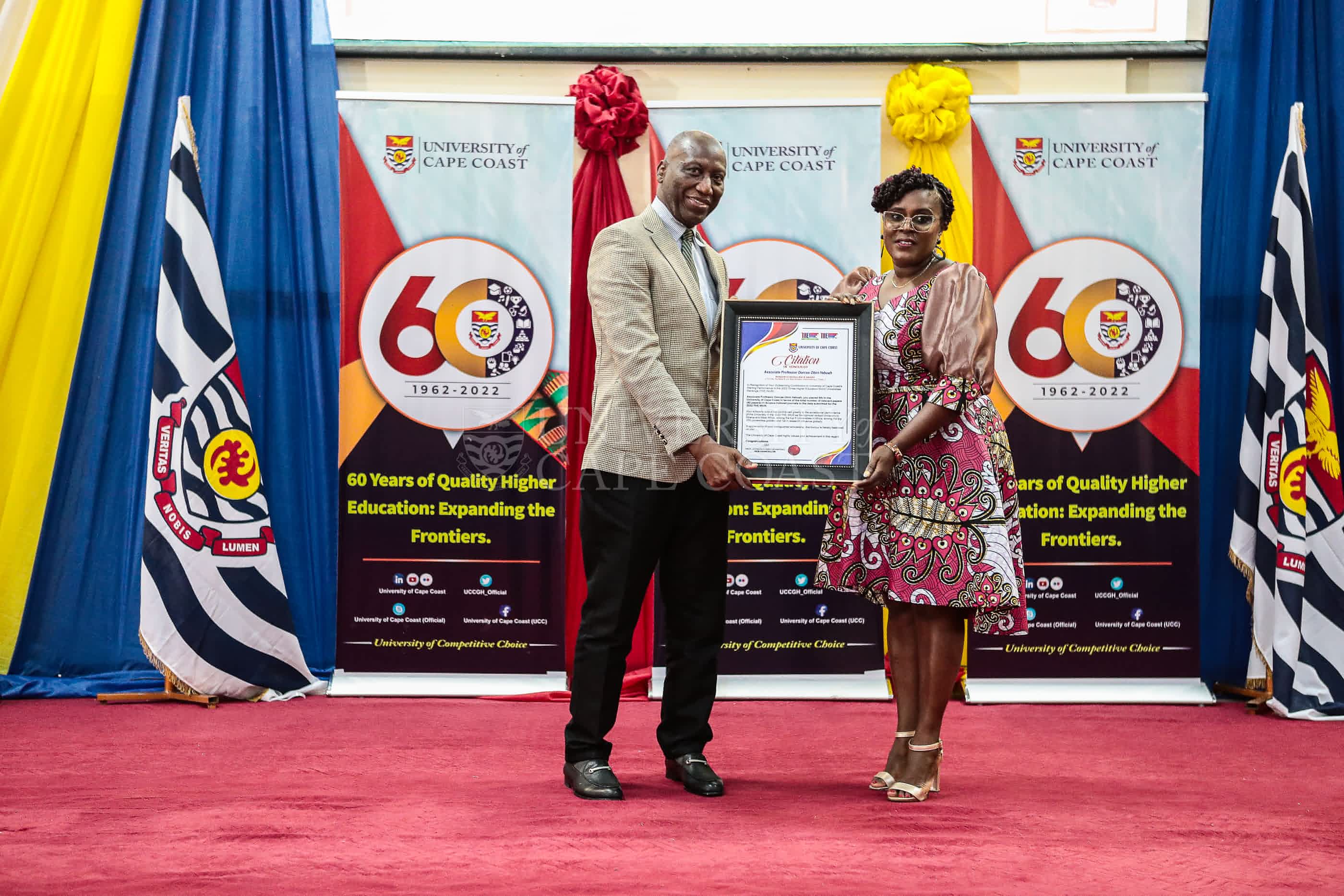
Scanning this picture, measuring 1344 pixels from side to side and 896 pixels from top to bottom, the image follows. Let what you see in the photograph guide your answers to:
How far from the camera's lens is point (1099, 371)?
4.42 metres

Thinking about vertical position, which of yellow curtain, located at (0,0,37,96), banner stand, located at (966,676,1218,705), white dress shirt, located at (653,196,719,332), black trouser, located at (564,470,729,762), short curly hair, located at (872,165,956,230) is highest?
yellow curtain, located at (0,0,37,96)

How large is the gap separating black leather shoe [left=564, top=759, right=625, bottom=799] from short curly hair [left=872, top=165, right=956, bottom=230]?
1521 millimetres

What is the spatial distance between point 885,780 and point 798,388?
102cm

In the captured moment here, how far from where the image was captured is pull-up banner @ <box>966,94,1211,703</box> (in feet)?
14.4

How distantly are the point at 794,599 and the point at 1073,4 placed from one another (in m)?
2.69

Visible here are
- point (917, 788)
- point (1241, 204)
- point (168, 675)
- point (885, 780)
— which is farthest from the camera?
point (1241, 204)

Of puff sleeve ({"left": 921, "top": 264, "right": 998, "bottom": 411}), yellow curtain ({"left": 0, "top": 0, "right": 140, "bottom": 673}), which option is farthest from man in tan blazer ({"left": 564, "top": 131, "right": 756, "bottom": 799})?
yellow curtain ({"left": 0, "top": 0, "right": 140, "bottom": 673})

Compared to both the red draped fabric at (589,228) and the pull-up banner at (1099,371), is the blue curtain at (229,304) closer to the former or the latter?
the red draped fabric at (589,228)

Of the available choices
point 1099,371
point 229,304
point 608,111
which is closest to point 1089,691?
point 1099,371

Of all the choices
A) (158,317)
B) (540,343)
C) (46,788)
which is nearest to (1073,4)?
(540,343)

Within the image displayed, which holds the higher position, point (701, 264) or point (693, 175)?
point (693, 175)

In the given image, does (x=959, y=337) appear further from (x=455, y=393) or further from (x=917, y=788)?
(x=455, y=393)

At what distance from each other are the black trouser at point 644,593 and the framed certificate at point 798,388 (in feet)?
0.86

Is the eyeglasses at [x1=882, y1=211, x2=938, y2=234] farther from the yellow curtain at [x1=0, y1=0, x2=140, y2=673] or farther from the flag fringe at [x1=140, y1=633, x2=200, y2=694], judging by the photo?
the yellow curtain at [x1=0, y1=0, x2=140, y2=673]
